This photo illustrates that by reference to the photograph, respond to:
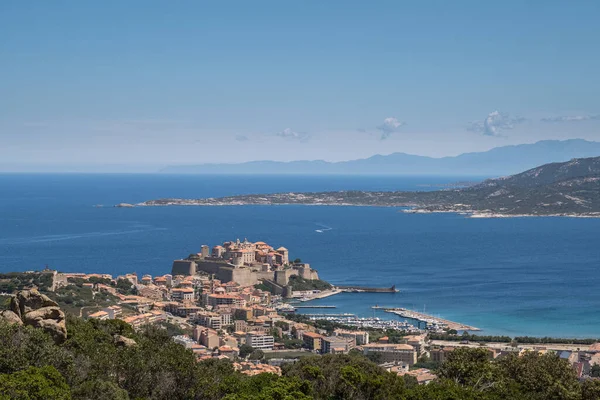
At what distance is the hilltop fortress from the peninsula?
67480 millimetres

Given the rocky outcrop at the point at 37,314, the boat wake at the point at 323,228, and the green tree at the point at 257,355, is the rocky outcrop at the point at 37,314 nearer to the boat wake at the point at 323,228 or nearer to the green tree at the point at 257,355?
the green tree at the point at 257,355

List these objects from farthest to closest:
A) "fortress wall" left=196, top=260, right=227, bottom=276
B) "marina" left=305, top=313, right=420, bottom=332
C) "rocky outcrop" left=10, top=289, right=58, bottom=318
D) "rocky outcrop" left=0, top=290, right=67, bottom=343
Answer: "fortress wall" left=196, top=260, right=227, bottom=276 < "marina" left=305, top=313, right=420, bottom=332 < "rocky outcrop" left=10, top=289, right=58, bottom=318 < "rocky outcrop" left=0, top=290, right=67, bottom=343

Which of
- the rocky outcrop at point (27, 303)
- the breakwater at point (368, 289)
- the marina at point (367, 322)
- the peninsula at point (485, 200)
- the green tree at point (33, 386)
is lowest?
the marina at point (367, 322)

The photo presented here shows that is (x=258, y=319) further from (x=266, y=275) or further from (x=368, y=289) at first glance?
(x=266, y=275)

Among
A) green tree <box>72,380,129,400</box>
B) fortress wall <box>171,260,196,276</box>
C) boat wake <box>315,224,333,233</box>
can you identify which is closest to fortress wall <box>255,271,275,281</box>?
fortress wall <box>171,260,196,276</box>

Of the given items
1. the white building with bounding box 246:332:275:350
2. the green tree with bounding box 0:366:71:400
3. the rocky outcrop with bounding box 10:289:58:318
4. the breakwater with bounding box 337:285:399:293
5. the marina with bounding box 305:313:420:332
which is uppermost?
the rocky outcrop with bounding box 10:289:58:318

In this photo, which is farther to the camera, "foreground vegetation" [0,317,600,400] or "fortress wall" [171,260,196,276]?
"fortress wall" [171,260,196,276]

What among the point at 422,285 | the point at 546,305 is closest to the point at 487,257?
the point at 422,285

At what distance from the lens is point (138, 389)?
1581 cm

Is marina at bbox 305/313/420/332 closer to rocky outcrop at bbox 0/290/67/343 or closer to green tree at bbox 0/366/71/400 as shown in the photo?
rocky outcrop at bbox 0/290/67/343

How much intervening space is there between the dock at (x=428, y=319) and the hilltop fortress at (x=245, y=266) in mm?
9923

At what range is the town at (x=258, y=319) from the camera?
32.2m

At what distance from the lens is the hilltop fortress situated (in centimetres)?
5391

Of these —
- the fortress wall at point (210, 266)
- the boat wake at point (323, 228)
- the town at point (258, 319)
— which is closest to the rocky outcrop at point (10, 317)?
the town at point (258, 319)
